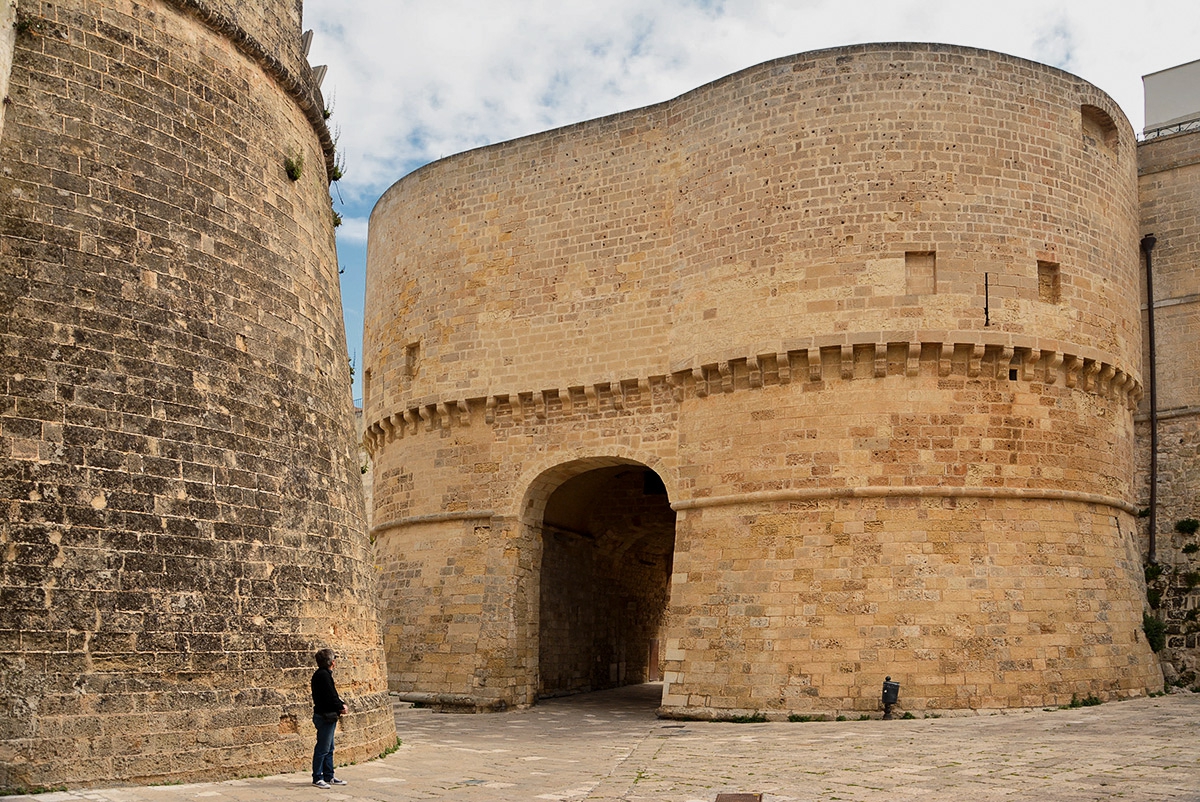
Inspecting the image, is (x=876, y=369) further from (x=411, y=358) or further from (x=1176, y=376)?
(x=411, y=358)

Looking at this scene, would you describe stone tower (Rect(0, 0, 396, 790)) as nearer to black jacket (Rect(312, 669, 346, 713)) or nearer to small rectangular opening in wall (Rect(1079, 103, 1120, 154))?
black jacket (Rect(312, 669, 346, 713))

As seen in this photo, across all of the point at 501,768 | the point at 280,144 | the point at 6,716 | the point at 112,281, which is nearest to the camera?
the point at 6,716

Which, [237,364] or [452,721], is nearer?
[237,364]

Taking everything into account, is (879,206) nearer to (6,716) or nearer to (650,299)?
(650,299)

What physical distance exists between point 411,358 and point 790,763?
403 inches

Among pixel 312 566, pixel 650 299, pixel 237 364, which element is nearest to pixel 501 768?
pixel 312 566

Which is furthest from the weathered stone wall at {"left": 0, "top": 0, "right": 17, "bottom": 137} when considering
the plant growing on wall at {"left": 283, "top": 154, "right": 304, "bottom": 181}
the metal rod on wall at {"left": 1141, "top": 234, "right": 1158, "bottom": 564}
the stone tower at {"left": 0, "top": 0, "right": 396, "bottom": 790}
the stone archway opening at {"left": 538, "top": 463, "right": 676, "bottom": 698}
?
the metal rod on wall at {"left": 1141, "top": 234, "right": 1158, "bottom": 564}

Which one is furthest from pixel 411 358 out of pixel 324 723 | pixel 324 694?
pixel 324 723

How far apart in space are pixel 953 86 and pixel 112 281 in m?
10.5

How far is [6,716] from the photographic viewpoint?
21.4ft

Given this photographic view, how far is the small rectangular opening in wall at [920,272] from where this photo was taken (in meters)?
13.3

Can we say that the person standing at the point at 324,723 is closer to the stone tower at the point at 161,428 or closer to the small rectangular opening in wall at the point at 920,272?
the stone tower at the point at 161,428

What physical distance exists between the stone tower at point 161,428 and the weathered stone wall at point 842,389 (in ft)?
18.0

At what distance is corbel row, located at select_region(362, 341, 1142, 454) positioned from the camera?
43.0ft
